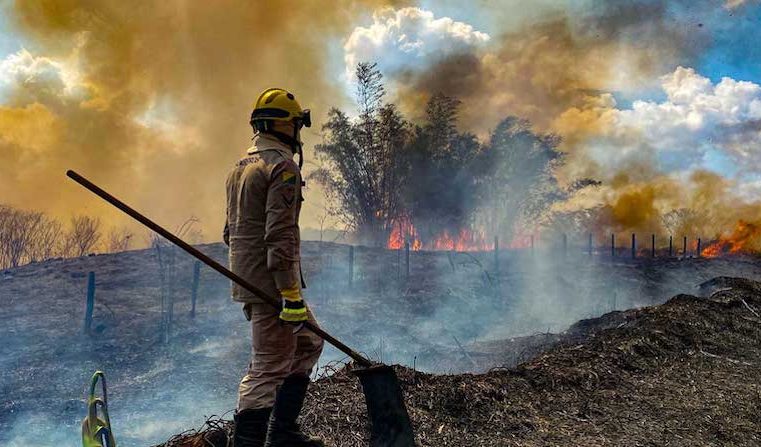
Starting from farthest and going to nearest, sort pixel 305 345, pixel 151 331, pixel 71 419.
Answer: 1. pixel 151 331
2. pixel 71 419
3. pixel 305 345

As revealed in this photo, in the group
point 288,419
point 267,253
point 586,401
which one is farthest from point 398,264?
point 267,253

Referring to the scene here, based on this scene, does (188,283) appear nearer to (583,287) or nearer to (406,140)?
(583,287)

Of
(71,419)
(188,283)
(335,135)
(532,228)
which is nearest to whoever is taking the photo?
(71,419)

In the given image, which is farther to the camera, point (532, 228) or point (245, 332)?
point (532, 228)

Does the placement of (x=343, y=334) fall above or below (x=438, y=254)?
below

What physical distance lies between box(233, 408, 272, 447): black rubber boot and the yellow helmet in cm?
170

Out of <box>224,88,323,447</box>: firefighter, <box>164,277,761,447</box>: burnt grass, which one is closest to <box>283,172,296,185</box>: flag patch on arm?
<box>224,88,323,447</box>: firefighter

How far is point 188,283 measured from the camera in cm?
→ 1541

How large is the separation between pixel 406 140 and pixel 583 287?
1184 cm

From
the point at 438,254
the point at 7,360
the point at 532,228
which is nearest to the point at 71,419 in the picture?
the point at 7,360

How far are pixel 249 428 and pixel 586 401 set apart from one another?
2991mm

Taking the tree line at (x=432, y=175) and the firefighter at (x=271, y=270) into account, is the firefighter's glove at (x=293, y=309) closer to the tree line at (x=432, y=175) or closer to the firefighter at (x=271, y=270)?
the firefighter at (x=271, y=270)

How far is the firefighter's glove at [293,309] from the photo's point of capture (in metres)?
3.26

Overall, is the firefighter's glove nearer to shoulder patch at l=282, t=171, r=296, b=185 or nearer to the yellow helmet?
shoulder patch at l=282, t=171, r=296, b=185
